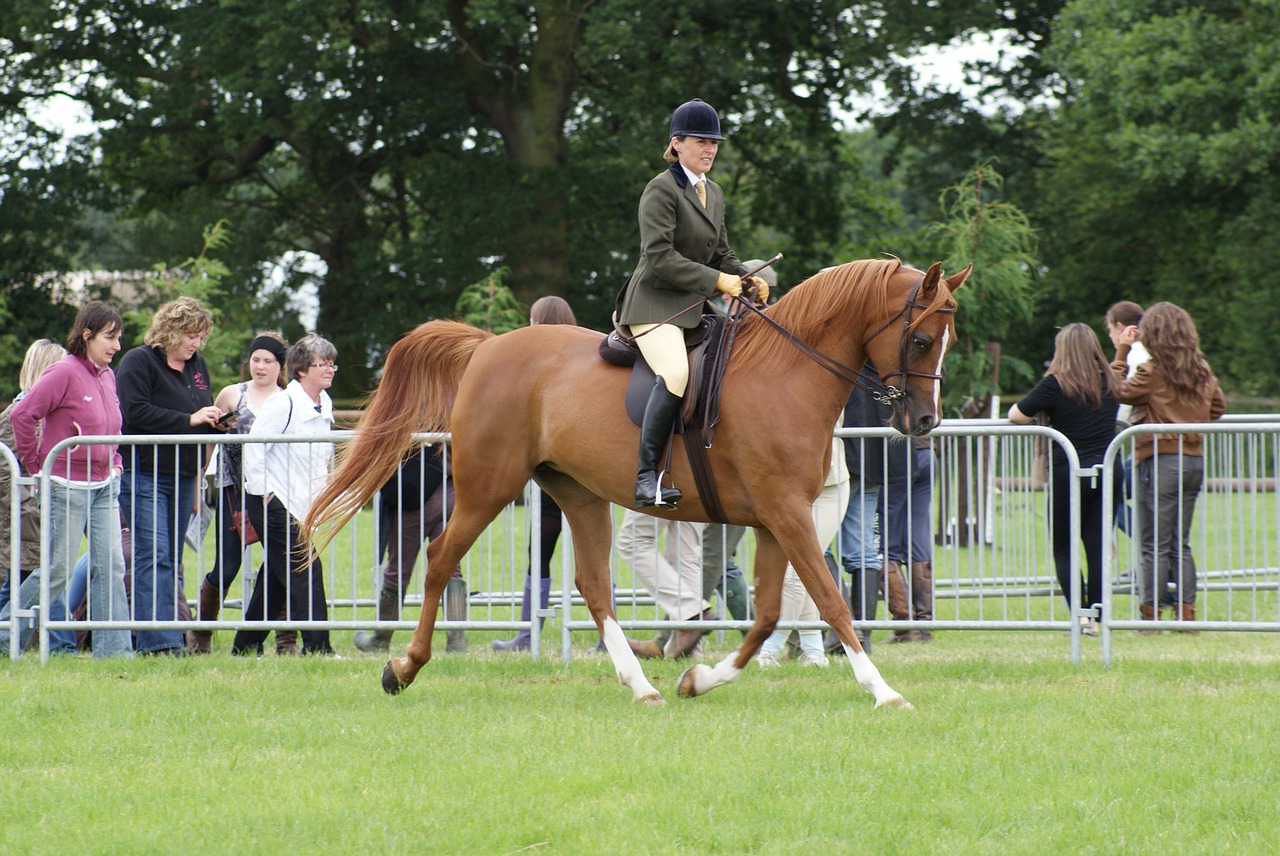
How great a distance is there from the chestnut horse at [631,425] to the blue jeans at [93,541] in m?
1.71

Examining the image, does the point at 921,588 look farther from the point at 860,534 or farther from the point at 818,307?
the point at 818,307

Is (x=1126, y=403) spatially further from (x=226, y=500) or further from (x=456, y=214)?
(x=456, y=214)

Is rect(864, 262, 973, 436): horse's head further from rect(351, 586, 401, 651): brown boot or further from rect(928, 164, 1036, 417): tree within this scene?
rect(928, 164, 1036, 417): tree

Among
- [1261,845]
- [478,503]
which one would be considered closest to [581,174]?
[478,503]

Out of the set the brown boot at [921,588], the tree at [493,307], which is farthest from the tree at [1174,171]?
the brown boot at [921,588]

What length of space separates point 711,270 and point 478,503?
69.4 inches

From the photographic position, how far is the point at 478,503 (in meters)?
7.78

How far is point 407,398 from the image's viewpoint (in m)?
8.36

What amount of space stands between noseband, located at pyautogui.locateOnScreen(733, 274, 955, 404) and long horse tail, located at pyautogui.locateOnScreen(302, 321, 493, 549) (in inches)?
73.0

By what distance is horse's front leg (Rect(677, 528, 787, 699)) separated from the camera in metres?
7.38

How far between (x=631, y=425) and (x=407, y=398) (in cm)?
161

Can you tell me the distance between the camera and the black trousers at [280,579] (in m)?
9.13

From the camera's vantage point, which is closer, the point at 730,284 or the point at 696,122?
the point at 730,284

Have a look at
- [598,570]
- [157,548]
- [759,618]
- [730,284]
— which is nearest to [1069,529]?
[759,618]
